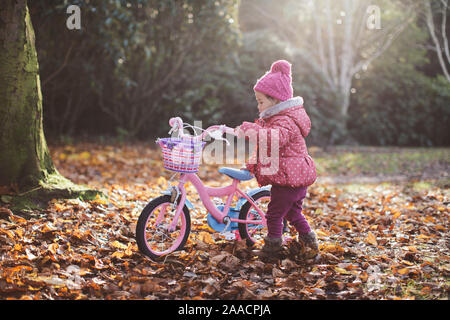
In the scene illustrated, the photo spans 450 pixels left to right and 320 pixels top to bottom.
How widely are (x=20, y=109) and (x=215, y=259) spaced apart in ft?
8.08

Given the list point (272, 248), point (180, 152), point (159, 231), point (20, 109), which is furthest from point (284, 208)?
point (20, 109)

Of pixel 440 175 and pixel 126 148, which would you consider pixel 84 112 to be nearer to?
pixel 126 148

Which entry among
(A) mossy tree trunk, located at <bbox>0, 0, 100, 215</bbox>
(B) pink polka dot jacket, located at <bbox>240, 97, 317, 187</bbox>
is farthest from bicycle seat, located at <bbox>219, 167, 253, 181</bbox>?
(A) mossy tree trunk, located at <bbox>0, 0, 100, 215</bbox>

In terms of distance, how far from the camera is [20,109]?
14.0 feet

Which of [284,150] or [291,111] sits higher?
[291,111]

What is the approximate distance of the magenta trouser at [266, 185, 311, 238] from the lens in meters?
3.45

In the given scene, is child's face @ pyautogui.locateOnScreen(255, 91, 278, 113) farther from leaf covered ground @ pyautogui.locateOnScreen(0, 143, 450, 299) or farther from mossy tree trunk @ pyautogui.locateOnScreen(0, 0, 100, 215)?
mossy tree trunk @ pyautogui.locateOnScreen(0, 0, 100, 215)

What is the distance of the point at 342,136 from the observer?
572 inches

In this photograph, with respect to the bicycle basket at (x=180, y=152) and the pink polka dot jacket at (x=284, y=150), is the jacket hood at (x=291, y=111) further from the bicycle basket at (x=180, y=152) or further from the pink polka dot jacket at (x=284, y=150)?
the bicycle basket at (x=180, y=152)

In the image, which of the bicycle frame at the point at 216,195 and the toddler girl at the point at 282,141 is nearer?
the toddler girl at the point at 282,141

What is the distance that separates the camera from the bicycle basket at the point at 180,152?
3248mm
